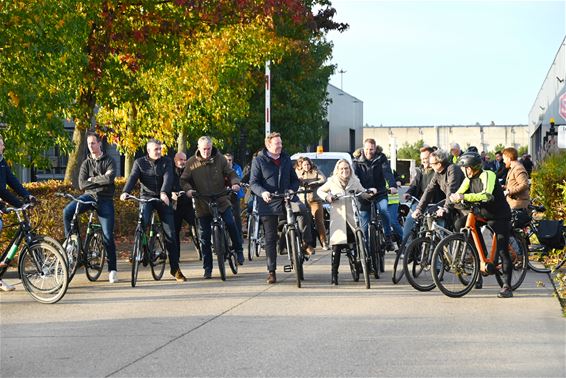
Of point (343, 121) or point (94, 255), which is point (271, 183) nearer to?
point (94, 255)

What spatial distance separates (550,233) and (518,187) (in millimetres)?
880

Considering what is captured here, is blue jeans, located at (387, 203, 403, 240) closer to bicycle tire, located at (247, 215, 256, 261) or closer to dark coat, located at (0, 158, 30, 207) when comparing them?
bicycle tire, located at (247, 215, 256, 261)

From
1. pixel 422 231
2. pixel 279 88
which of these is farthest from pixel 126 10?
pixel 279 88

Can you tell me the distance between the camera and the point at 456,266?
1210 centimetres

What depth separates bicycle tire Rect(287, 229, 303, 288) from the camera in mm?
13172

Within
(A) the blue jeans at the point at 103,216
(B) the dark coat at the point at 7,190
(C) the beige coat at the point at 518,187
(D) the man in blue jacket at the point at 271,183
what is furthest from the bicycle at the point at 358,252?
(B) the dark coat at the point at 7,190

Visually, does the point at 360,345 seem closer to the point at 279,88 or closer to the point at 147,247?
the point at 147,247

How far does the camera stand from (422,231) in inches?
512

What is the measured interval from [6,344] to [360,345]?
284cm

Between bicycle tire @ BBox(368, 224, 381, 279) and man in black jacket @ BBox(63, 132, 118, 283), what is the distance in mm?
3137

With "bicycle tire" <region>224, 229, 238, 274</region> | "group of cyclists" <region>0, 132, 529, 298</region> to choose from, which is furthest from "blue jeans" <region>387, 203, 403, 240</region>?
"bicycle tire" <region>224, 229, 238, 274</region>


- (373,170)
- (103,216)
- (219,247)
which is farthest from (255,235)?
(103,216)

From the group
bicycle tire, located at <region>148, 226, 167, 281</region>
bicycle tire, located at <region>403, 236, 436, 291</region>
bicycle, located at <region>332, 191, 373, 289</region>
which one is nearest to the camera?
bicycle tire, located at <region>403, 236, 436, 291</region>

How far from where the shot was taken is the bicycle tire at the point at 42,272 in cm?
1176
